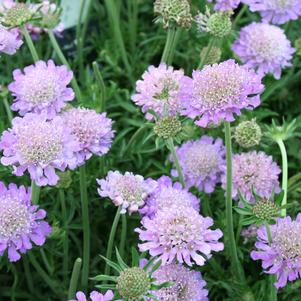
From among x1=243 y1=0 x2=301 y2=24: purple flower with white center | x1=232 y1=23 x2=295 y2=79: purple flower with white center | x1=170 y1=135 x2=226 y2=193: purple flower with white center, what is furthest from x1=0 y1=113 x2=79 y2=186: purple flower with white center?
x1=243 y1=0 x2=301 y2=24: purple flower with white center

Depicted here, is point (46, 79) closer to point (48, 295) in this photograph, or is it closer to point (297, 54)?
point (48, 295)

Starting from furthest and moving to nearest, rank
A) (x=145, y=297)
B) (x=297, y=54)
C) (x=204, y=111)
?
(x=297, y=54), (x=204, y=111), (x=145, y=297)

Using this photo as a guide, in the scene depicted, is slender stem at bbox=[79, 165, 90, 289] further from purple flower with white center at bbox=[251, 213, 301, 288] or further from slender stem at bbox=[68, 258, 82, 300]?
purple flower with white center at bbox=[251, 213, 301, 288]

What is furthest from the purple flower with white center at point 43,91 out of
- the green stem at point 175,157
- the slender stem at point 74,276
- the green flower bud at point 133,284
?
the green flower bud at point 133,284

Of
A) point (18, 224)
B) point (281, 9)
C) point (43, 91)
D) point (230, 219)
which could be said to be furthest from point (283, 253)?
point (281, 9)

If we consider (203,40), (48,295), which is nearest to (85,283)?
(48,295)

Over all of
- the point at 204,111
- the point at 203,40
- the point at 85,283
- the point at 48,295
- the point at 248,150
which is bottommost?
the point at 48,295
